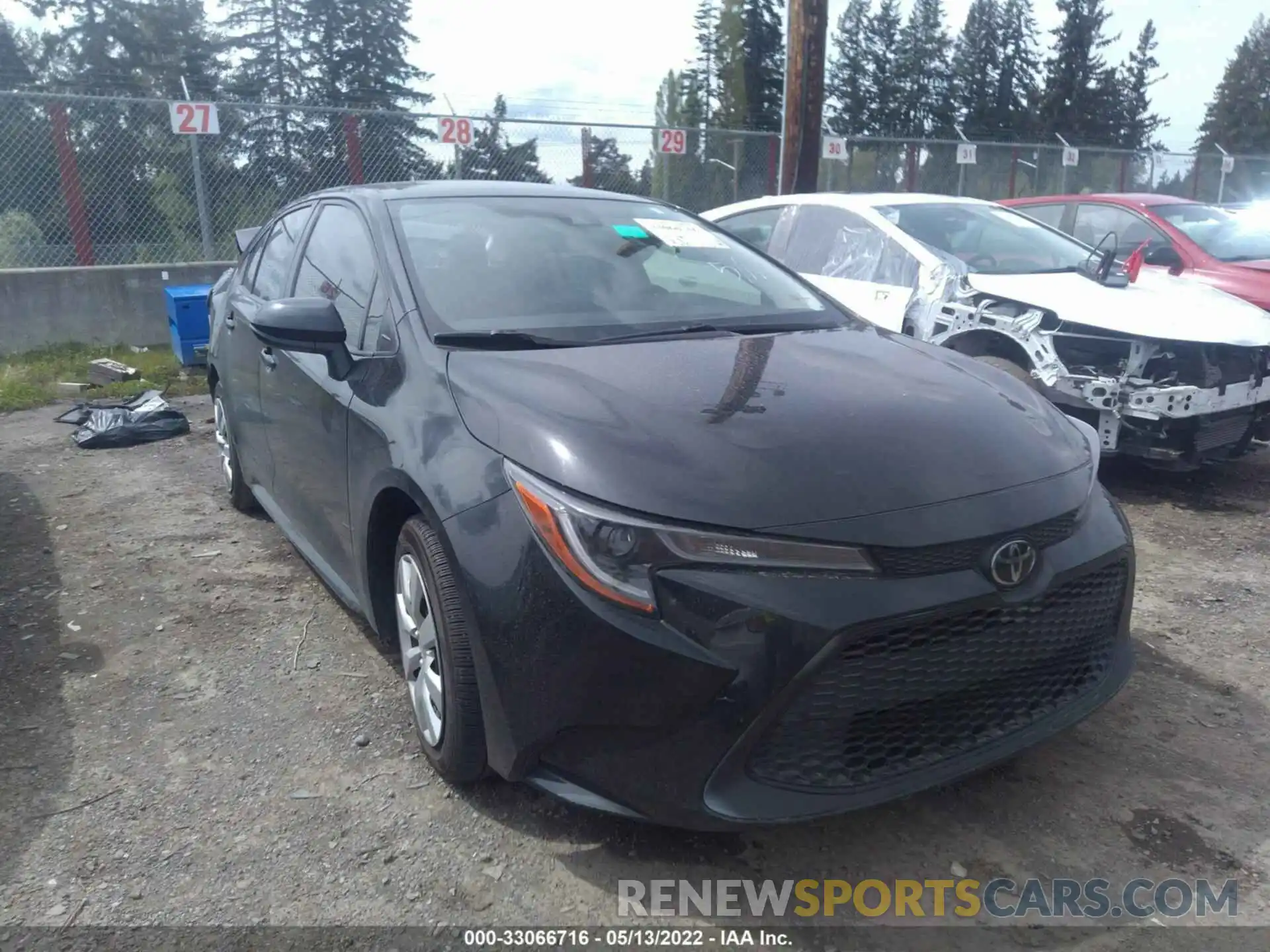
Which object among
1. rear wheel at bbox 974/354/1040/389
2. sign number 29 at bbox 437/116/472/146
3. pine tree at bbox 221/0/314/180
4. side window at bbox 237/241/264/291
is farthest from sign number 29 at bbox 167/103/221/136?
pine tree at bbox 221/0/314/180

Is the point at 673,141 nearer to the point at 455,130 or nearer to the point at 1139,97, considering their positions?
the point at 455,130

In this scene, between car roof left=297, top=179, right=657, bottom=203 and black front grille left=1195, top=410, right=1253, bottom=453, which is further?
black front grille left=1195, top=410, right=1253, bottom=453

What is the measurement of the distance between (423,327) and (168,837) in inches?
58.6

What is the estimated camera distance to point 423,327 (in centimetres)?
282

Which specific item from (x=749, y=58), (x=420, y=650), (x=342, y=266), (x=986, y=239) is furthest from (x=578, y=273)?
(x=749, y=58)

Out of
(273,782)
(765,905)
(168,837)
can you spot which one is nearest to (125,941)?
(168,837)

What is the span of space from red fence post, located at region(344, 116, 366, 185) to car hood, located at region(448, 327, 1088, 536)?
9.73 m

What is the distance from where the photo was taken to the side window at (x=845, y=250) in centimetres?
582

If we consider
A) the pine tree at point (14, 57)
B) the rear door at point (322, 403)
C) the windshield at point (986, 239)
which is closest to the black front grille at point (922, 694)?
the rear door at point (322, 403)

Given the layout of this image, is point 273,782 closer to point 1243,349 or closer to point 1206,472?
point 1243,349

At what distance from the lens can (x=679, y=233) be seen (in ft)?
12.1

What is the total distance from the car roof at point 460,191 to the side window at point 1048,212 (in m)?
6.00

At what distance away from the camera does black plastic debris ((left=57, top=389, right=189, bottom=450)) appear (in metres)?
6.46

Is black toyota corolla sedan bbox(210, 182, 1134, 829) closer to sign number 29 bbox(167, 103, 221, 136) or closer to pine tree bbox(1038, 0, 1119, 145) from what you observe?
sign number 29 bbox(167, 103, 221, 136)
